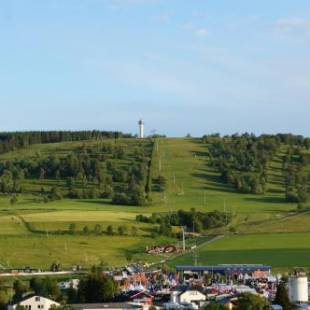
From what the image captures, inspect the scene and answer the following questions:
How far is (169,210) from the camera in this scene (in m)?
109

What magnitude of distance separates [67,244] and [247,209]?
97.6 ft

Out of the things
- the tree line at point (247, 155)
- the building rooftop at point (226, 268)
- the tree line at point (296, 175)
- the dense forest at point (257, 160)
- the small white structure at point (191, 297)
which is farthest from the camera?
the tree line at point (247, 155)

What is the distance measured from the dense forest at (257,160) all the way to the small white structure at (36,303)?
65.7 metres

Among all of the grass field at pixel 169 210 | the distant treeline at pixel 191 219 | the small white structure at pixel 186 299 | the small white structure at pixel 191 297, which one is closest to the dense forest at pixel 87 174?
the grass field at pixel 169 210

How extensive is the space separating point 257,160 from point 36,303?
85.2 metres

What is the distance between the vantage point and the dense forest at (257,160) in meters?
125

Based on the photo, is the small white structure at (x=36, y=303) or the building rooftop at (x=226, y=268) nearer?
the small white structure at (x=36, y=303)

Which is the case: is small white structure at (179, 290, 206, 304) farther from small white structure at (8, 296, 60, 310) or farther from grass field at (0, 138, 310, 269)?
grass field at (0, 138, 310, 269)

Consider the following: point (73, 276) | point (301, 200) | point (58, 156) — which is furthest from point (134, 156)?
point (73, 276)

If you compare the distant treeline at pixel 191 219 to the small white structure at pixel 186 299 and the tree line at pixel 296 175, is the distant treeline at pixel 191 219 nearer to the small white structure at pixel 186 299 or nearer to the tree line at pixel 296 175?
the tree line at pixel 296 175

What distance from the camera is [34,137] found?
181875mm

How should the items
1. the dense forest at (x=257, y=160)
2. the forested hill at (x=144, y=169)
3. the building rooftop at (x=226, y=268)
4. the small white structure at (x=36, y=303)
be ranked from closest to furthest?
the small white structure at (x=36, y=303)
the building rooftop at (x=226, y=268)
the forested hill at (x=144, y=169)
the dense forest at (x=257, y=160)

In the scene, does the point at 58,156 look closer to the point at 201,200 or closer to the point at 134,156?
the point at 134,156

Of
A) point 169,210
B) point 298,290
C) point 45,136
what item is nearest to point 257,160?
point 169,210
